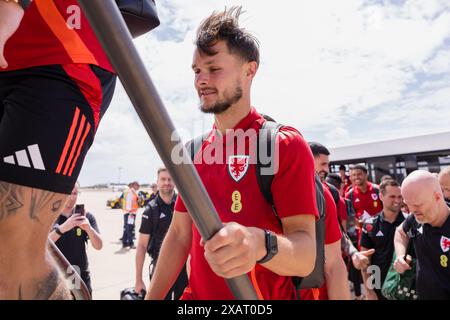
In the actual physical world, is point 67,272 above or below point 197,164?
below

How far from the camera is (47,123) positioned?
1.14 meters

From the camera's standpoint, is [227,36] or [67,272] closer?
[67,272]

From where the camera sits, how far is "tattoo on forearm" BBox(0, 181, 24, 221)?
3.51 feet

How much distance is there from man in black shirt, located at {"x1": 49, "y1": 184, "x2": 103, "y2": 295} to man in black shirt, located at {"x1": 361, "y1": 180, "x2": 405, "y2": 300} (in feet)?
12.1

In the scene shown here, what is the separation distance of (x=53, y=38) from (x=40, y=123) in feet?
1.18

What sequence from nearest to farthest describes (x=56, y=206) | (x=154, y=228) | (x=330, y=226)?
(x=56, y=206), (x=330, y=226), (x=154, y=228)

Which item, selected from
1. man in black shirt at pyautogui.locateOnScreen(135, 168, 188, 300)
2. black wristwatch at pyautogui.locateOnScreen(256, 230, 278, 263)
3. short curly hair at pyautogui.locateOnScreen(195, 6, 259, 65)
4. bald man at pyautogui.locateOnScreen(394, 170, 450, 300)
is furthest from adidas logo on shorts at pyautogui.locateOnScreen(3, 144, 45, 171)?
man in black shirt at pyautogui.locateOnScreen(135, 168, 188, 300)

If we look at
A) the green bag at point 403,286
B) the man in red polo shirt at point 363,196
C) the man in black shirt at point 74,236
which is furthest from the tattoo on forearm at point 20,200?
the man in red polo shirt at point 363,196

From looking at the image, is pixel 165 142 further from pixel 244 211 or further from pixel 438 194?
pixel 438 194

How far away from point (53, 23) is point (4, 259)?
85cm

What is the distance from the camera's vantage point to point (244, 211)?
153cm

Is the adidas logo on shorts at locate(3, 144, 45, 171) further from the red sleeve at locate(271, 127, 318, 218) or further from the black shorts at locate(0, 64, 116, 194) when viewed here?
the red sleeve at locate(271, 127, 318, 218)

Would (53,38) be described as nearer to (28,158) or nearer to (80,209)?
(28,158)

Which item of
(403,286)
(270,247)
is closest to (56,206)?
(270,247)
